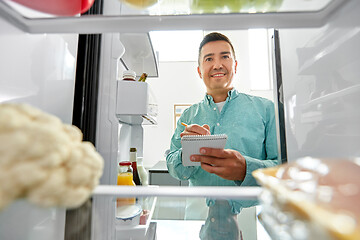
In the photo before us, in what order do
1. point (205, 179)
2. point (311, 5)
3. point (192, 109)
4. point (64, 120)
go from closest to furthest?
point (311, 5), point (64, 120), point (205, 179), point (192, 109)

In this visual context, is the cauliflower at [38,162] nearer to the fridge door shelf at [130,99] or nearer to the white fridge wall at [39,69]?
the white fridge wall at [39,69]

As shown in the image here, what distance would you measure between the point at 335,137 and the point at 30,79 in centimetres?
75

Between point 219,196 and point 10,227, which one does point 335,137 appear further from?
point 10,227

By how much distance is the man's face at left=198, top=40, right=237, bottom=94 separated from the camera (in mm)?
1261

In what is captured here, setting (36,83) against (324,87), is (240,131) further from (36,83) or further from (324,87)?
(36,83)

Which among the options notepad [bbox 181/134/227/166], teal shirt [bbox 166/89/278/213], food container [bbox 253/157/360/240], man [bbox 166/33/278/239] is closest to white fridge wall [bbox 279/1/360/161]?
food container [bbox 253/157/360/240]

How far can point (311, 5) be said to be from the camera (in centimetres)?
43

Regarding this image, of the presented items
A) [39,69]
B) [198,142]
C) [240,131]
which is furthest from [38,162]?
[240,131]

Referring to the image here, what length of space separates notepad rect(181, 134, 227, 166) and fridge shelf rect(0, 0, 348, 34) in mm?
325

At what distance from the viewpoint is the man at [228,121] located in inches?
41.2

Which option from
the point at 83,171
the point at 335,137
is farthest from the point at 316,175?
the point at 83,171

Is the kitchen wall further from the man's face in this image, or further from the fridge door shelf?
the fridge door shelf

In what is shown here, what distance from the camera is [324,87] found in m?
0.51

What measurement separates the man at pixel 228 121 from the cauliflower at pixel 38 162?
637 mm
